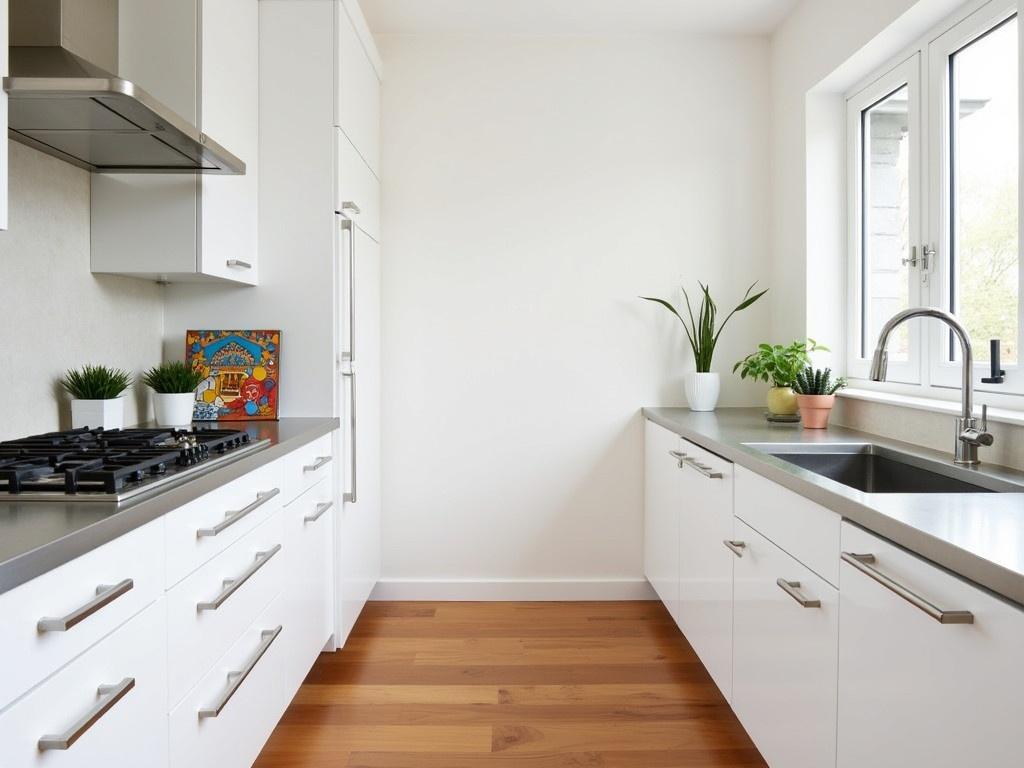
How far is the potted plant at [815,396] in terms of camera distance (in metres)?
2.66

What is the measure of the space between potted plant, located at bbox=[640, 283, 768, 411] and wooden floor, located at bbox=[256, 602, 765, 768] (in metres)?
0.97

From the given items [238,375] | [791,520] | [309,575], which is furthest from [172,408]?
[791,520]

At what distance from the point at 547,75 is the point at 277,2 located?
129 cm

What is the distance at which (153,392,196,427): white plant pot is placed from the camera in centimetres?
238

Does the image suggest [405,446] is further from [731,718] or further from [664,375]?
[731,718]

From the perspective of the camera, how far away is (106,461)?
150 cm

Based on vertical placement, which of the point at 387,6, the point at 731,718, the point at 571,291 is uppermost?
the point at 387,6

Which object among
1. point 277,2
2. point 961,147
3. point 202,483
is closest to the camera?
point 202,483

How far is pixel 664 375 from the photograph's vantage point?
3.49 metres

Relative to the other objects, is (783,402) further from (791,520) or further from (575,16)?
(575,16)

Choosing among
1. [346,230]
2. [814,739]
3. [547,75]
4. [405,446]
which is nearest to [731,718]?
[814,739]

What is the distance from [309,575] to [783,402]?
1.83m

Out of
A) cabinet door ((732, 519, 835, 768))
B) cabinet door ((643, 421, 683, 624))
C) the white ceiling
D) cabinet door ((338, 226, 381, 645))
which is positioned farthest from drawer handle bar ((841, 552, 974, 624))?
the white ceiling

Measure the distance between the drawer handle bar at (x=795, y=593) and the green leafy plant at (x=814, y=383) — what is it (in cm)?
115
